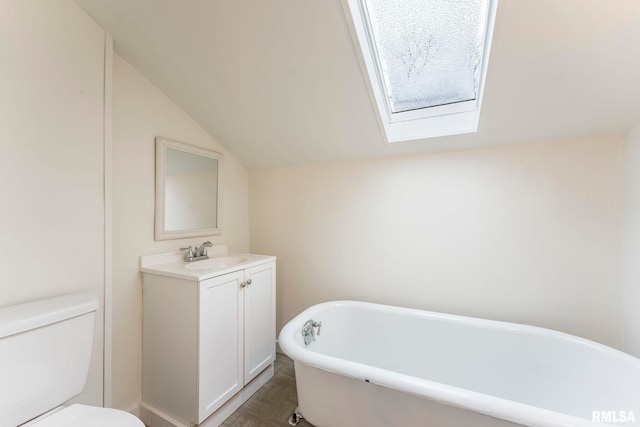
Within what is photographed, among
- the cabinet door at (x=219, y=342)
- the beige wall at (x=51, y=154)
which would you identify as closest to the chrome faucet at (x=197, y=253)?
the cabinet door at (x=219, y=342)

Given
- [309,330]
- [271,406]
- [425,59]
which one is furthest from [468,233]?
[271,406]

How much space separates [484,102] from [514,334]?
1.35 m

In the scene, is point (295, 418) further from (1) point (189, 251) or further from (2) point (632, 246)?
(2) point (632, 246)

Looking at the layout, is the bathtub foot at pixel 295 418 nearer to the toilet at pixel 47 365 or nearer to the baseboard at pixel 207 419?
the baseboard at pixel 207 419

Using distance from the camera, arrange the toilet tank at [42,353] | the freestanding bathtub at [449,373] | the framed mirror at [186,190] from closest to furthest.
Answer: the toilet tank at [42,353] → the freestanding bathtub at [449,373] → the framed mirror at [186,190]

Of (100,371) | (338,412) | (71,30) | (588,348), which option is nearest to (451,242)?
(588,348)

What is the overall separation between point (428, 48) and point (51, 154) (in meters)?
2.01

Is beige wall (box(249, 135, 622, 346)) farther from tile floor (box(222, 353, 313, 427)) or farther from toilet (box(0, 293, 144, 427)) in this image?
toilet (box(0, 293, 144, 427))

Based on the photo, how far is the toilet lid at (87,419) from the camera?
0.93m

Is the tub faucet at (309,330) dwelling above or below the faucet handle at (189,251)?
below

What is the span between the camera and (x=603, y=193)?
1.49m

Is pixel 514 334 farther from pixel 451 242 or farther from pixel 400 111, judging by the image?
pixel 400 111

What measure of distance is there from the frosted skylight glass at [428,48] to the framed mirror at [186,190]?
4.90 feet

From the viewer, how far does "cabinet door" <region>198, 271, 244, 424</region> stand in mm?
1474
